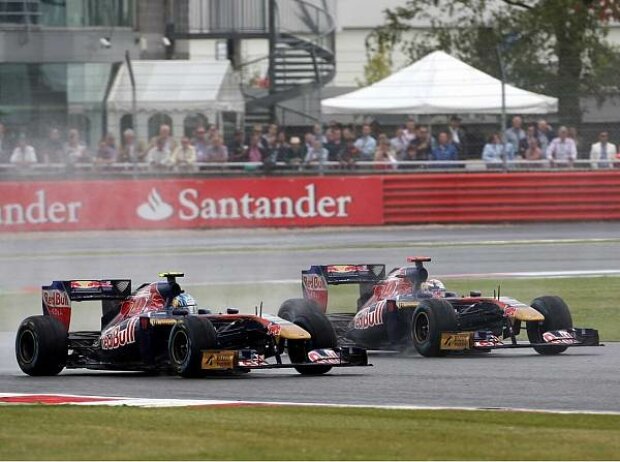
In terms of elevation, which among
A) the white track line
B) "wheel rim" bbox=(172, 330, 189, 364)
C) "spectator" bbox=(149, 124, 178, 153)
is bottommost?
the white track line

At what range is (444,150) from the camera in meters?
28.3

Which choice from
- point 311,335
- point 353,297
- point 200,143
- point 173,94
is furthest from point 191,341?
point 173,94

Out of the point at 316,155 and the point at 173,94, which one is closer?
the point at 316,155

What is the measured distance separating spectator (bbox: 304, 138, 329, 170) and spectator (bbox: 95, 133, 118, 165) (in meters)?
3.35

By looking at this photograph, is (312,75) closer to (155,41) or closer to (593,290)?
(155,41)

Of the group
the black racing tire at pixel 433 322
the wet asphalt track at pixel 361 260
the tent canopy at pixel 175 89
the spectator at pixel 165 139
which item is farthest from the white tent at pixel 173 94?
the black racing tire at pixel 433 322

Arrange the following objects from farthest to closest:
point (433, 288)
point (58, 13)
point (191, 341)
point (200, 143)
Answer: point (58, 13)
point (200, 143)
point (433, 288)
point (191, 341)

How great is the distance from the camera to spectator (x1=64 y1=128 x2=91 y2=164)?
87.0ft

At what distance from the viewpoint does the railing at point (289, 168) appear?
26719mm

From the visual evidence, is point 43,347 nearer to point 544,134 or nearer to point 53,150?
point 53,150

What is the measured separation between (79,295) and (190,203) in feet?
50.0

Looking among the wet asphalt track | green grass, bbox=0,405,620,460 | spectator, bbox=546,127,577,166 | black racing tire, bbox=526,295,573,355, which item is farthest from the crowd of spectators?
green grass, bbox=0,405,620,460

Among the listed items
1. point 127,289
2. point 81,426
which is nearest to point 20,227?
point 127,289

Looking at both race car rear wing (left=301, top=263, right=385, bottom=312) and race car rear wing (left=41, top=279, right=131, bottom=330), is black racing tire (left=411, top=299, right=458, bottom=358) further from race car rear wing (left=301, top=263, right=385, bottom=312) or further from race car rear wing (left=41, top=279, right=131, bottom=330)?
race car rear wing (left=41, top=279, right=131, bottom=330)
